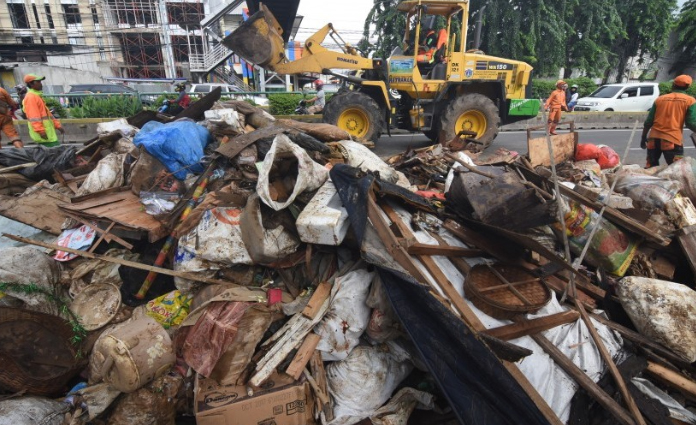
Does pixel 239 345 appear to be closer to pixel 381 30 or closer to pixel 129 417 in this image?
pixel 129 417

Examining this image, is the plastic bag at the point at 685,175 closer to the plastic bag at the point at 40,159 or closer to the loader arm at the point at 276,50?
the loader arm at the point at 276,50

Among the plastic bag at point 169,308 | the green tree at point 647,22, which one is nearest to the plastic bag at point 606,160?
the plastic bag at point 169,308

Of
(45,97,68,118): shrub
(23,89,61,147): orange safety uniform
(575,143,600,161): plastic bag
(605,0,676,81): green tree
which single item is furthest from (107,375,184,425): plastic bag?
(605,0,676,81): green tree

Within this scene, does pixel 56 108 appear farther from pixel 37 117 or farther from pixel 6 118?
pixel 37 117

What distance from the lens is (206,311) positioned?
7.08 ft

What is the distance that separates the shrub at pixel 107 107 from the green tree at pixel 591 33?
18.6m

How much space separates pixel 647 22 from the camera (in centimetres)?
1720

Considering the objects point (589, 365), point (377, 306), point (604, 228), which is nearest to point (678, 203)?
point (604, 228)

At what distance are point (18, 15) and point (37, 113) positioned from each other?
2843 cm

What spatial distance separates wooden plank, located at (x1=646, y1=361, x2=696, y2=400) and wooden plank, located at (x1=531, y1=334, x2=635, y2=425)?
0.41 metres

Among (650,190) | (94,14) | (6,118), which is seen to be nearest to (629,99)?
(650,190)

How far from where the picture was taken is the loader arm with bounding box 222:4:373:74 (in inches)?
223

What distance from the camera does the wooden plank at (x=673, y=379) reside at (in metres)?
1.78

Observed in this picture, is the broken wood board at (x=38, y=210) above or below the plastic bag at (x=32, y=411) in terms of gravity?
above
